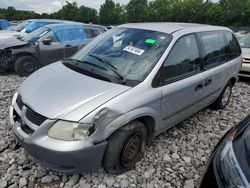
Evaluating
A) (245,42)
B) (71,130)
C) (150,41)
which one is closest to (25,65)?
(150,41)

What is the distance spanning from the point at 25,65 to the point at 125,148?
5329mm

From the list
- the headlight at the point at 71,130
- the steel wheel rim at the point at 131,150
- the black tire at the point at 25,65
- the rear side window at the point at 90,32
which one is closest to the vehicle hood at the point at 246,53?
the rear side window at the point at 90,32

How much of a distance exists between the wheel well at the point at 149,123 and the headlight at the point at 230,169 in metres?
1.10

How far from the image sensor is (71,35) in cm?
820

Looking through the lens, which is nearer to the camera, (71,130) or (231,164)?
(231,164)

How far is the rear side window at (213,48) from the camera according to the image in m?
3.93

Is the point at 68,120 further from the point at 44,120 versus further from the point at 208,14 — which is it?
the point at 208,14

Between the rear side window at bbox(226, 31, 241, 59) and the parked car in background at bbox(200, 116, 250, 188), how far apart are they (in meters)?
2.85

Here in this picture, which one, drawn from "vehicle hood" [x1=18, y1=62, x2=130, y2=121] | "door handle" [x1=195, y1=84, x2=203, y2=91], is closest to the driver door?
"door handle" [x1=195, y1=84, x2=203, y2=91]

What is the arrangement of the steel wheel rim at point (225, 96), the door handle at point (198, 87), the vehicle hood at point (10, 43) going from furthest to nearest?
the vehicle hood at point (10, 43) < the steel wheel rim at point (225, 96) < the door handle at point (198, 87)

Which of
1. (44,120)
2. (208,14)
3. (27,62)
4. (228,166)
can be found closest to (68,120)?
(44,120)

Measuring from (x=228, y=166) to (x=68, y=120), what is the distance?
141 centimetres

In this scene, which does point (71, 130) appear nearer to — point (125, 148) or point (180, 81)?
point (125, 148)

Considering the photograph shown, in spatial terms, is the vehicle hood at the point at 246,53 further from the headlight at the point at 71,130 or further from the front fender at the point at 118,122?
the headlight at the point at 71,130
